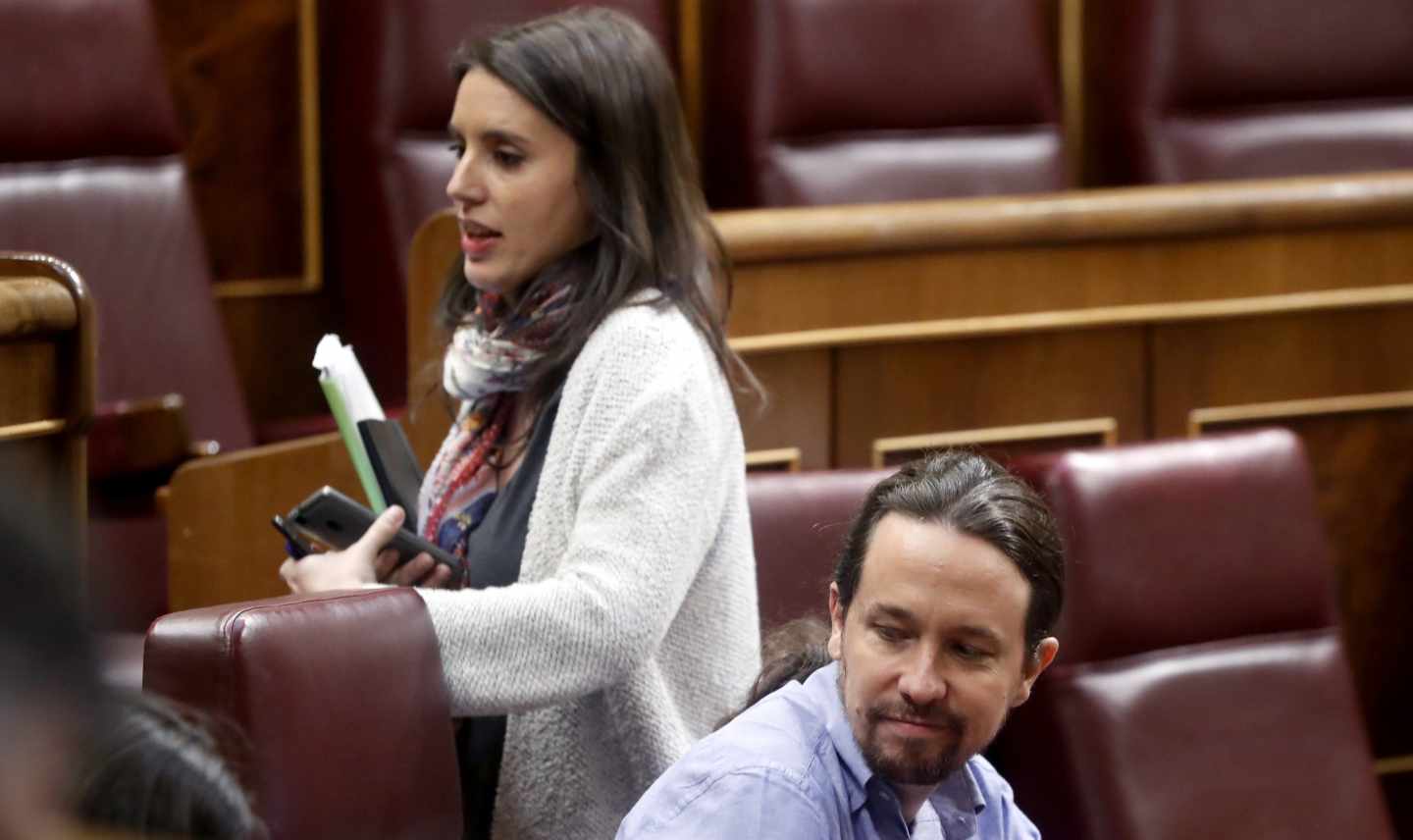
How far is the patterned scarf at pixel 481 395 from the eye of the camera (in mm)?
547

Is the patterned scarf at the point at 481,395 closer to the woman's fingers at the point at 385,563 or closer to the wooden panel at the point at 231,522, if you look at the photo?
the woman's fingers at the point at 385,563

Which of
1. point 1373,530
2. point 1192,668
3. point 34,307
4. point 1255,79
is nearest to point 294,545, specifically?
point 34,307

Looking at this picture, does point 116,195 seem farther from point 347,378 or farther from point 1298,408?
point 1298,408

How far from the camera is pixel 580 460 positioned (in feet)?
1.70

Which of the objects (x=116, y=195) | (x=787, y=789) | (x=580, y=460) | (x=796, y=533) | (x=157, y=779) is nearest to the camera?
(x=157, y=779)

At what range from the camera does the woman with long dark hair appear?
509 millimetres

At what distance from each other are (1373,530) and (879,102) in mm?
337

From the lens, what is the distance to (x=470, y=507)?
1.82 feet

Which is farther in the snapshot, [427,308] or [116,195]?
[116,195]

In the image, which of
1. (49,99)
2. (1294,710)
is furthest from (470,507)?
(49,99)

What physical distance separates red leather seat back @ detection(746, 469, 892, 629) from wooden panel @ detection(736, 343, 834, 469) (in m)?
0.12

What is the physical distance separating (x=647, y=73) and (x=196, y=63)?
2.01 feet

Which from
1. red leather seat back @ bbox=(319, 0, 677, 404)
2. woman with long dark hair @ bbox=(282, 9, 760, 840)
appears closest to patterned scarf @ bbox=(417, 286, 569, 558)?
woman with long dark hair @ bbox=(282, 9, 760, 840)

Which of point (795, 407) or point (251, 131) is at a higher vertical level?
point (251, 131)
